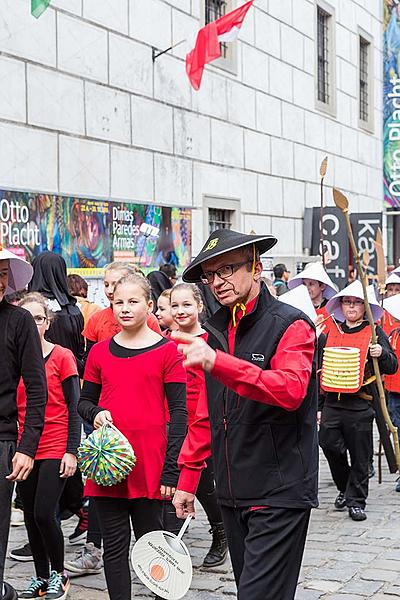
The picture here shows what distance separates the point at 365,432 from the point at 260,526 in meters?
4.36

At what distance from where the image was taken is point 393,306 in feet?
31.4

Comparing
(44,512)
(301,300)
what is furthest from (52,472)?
(301,300)

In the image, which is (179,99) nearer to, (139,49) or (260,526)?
(139,49)

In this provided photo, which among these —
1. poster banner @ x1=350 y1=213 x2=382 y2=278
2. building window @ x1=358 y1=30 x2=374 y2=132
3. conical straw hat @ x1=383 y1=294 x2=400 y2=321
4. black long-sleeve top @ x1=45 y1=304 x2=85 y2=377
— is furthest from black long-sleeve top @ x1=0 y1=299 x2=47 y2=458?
building window @ x1=358 y1=30 x2=374 y2=132

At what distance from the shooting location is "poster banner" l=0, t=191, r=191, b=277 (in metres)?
11.3

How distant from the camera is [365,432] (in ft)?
26.7

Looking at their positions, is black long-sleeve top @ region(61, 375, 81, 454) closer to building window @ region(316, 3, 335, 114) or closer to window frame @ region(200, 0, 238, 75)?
window frame @ region(200, 0, 238, 75)

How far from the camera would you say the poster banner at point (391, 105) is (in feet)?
84.6

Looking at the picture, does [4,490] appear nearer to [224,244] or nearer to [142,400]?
[142,400]

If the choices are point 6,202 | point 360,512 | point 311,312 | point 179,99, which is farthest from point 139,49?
point 360,512

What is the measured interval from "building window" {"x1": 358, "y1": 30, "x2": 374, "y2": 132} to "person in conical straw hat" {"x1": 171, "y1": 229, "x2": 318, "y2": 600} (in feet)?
69.7

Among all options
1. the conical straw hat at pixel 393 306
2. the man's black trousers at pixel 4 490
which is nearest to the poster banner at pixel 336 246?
the conical straw hat at pixel 393 306

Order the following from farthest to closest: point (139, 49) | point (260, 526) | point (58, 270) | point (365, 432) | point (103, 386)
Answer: point (139, 49)
point (365, 432)
point (58, 270)
point (103, 386)
point (260, 526)

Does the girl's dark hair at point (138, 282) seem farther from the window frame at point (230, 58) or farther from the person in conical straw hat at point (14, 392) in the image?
the window frame at point (230, 58)
